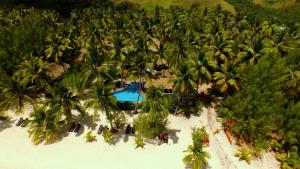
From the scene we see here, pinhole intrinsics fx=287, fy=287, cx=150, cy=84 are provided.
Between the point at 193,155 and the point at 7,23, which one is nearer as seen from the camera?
the point at 193,155

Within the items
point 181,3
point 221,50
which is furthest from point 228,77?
point 181,3

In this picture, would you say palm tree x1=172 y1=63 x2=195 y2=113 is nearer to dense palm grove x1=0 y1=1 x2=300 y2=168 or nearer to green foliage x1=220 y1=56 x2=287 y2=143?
dense palm grove x1=0 y1=1 x2=300 y2=168

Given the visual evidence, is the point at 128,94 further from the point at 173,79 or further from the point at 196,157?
the point at 196,157

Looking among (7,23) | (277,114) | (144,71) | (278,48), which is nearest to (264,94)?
(277,114)

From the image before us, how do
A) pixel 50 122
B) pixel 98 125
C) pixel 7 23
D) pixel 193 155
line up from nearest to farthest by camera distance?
pixel 193 155
pixel 50 122
pixel 98 125
pixel 7 23

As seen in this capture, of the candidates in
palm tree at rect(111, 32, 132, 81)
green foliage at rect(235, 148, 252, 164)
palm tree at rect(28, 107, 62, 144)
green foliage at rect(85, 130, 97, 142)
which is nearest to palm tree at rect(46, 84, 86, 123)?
palm tree at rect(28, 107, 62, 144)

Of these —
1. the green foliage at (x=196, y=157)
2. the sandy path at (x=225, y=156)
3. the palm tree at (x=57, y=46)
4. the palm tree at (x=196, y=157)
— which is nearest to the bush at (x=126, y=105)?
the sandy path at (x=225, y=156)

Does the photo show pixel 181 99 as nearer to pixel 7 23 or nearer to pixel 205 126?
pixel 205 126
